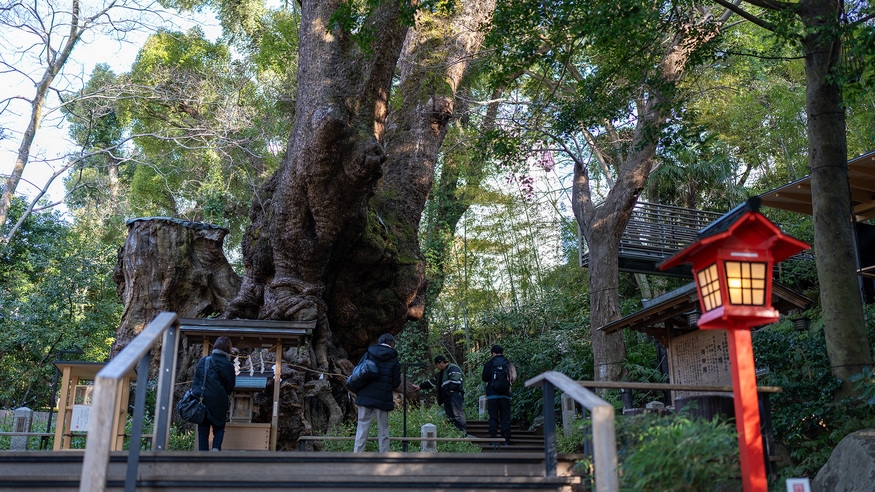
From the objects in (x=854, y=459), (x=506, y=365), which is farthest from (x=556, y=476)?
(x=506, y=365)

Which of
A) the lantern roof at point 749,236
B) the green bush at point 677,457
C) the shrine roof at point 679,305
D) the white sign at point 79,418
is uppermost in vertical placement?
the shrine roof at point 679,305

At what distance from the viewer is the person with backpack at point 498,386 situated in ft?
35.5

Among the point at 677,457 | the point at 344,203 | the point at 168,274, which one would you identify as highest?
the point at 344,203

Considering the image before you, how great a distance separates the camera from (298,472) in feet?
17.3

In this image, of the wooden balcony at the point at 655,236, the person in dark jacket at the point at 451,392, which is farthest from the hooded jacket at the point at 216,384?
Result: the wooden balcony at the point at 655,236

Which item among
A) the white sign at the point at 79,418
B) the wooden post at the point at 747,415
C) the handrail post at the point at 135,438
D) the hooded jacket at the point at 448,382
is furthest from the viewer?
the hooded jacket at the point at 448,382

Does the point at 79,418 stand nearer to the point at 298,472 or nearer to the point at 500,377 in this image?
the point at 298,472

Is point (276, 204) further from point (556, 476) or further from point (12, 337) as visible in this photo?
point (12, 337)

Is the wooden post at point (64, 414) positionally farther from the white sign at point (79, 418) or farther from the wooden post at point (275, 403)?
the wooden post at point (275, 403)

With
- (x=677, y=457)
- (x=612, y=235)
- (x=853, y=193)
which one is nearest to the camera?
(x=677, y=457)

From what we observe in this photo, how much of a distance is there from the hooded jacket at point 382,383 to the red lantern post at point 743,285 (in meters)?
3.98

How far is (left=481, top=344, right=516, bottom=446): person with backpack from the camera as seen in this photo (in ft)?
35.5

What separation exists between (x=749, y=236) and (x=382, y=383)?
451cm

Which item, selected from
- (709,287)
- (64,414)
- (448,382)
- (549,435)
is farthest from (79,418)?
(709,287)
